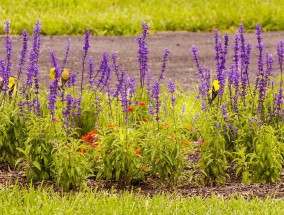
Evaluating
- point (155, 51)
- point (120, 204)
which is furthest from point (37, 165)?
point (155, 51)

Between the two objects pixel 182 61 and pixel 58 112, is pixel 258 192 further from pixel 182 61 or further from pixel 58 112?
pixel 182 61

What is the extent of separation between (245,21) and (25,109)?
7.58 meters

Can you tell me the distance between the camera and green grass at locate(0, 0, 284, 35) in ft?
43.4

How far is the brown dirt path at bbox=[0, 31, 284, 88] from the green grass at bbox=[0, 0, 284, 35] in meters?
0.22

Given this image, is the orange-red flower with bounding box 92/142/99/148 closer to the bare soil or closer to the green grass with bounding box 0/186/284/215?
the green grass with bounding box 0/186/284/215

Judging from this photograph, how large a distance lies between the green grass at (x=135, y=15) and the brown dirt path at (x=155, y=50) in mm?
224

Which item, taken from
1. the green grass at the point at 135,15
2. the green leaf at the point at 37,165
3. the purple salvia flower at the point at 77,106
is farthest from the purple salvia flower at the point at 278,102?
the green grass at the point at 135,15

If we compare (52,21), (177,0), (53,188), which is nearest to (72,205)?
(53,188)

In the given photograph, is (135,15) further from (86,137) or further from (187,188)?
(187,188)

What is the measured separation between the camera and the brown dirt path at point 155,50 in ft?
36.8

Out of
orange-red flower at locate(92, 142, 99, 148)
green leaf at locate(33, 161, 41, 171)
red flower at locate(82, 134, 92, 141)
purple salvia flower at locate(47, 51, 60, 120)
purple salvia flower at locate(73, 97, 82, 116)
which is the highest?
purple salvia flower at locate(47, 51, 60, 120)

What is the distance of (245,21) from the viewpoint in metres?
13.8

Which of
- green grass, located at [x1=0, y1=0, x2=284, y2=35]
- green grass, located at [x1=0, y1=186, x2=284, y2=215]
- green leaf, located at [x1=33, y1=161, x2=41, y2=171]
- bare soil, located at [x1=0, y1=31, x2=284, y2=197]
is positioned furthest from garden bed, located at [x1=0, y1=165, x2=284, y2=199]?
green grass, located at [x1=0, y1=0, x2=284, y2=35]

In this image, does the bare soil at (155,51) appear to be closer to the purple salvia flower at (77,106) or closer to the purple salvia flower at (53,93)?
the purple salvia flower at (77,106)
